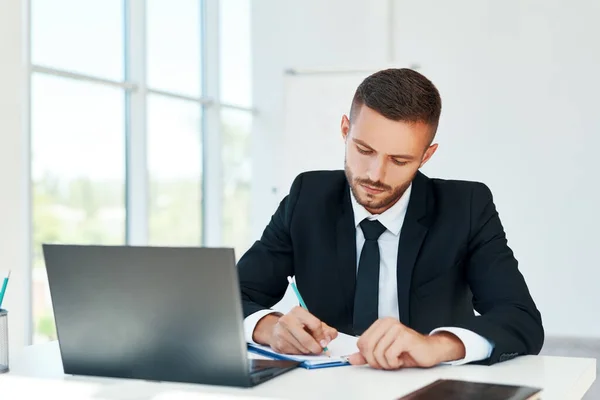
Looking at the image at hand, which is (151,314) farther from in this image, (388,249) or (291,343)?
(388,249)

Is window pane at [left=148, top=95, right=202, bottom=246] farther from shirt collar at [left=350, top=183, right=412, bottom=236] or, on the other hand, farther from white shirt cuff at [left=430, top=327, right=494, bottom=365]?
white shirt cuff at [left=430, top=327, right=494, bottom=365]

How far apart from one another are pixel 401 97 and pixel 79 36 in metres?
3.39

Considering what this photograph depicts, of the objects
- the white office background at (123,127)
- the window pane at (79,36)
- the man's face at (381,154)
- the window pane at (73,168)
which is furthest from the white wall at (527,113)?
the man's face at (381,154)

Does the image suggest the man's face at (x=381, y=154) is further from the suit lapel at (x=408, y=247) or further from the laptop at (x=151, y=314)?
the laptop at (x=151, y=314)

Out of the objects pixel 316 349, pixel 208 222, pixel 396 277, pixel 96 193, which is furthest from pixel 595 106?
pixel 316 349

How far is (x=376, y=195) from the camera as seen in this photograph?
197cm

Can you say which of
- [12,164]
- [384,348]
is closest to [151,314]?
[384,348]

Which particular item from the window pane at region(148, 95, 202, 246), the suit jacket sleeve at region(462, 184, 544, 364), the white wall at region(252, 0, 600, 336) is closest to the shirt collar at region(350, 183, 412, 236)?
the suit jacket sleeve at region(462, 184, 544, 364)

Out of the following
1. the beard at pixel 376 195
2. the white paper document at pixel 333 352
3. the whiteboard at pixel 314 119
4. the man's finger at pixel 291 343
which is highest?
the whiteboard at pixel 314 119

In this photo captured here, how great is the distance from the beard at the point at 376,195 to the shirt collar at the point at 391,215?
0.18ft

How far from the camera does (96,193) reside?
5133 millimetres

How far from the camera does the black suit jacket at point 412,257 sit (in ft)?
6.66

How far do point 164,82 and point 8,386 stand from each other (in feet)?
14.6

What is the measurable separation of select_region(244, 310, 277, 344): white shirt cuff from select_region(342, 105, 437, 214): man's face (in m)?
0.36
